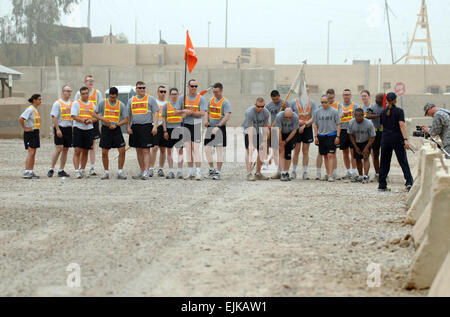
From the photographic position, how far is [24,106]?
Result: 27656 mm

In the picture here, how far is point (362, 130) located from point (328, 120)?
2.45 ft

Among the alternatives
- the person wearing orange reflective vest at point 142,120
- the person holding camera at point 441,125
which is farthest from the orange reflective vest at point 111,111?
the person holding camera at point 441,125

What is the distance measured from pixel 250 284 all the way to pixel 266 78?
43.7 meters

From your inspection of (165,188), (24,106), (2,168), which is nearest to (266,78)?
(24,106)

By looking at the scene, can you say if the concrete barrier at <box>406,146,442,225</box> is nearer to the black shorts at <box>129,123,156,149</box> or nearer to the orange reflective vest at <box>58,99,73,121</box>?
the black shorts at <box>129,123,156,149</box>

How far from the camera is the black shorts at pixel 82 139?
14718 millimetres

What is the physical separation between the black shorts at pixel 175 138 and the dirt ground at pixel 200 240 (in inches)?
71.5

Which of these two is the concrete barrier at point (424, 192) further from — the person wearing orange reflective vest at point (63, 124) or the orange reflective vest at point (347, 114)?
the person wearing orange reflective vest at point (63, 124)

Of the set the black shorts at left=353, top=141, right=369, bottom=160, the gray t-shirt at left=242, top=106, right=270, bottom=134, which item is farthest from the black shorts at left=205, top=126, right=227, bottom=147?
the black shorts at left=353, top=141, right=369, bottom=160

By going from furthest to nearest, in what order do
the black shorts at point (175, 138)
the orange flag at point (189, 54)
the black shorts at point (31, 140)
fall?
1. the orange flag at point (189, 54)
2. the black shorts at point (175, 138)
3. the black shorts at point (31, 140)

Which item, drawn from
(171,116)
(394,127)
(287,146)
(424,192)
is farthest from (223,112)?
(424,192)

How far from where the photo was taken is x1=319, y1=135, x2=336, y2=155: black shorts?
1518cm

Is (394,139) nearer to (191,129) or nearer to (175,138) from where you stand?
(191,129)

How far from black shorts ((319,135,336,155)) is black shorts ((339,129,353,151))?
0.34 meters
